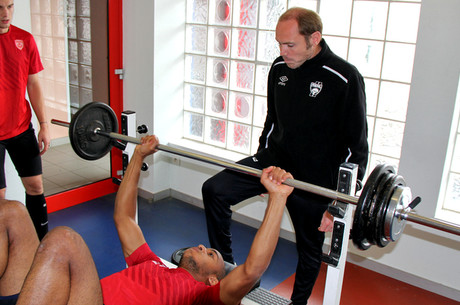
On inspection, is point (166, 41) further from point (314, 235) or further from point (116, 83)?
point (314, 235)

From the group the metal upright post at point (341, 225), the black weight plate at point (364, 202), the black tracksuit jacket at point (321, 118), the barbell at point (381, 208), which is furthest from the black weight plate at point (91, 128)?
the black weight plate at point (364, 202)

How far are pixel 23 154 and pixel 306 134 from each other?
177 cm

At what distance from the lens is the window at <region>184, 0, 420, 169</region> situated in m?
3.13

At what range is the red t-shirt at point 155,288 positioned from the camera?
1.83m

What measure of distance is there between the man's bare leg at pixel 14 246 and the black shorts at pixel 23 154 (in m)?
0.93

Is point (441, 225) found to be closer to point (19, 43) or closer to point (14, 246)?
point (14, 246)

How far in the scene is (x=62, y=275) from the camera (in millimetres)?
1718

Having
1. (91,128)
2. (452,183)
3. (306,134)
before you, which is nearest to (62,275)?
(91,128)

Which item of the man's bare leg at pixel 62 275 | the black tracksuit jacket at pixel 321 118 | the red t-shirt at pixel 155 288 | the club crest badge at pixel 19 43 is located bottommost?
the red t-shirt at pixel 155 288

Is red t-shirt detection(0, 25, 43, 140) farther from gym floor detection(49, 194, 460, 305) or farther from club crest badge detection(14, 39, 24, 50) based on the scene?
gym floor detection(49, 194, 460, 305)

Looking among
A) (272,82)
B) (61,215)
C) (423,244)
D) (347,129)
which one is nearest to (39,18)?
(61,215)

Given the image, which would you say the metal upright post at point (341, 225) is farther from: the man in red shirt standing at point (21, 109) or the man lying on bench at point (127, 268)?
the man in red shirt standing at point (21, 109)

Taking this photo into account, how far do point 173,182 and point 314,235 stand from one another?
227 centimetres

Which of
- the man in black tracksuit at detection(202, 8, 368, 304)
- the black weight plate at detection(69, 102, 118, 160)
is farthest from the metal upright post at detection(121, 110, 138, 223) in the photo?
the man in black tracksuit at detection(202, 8, 368, 304)
